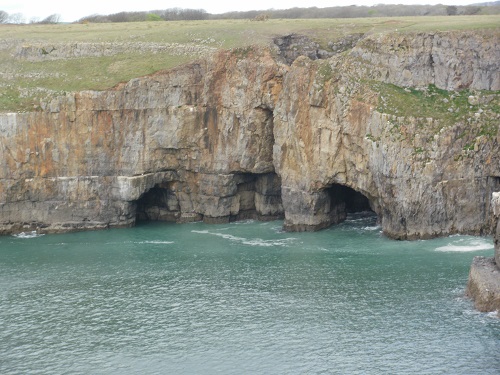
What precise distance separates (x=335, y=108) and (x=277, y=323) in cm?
2286

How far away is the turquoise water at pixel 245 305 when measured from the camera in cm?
3822

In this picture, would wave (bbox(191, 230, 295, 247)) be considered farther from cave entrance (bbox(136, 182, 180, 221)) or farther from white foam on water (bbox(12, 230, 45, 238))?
white foam on water (bbox(12, 230, 45, 238))

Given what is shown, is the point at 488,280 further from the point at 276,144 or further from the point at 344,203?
the point at 276,144

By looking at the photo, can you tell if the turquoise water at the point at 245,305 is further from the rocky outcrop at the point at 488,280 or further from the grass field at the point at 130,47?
the grass field at the point at 130,47

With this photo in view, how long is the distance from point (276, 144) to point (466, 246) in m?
17.1

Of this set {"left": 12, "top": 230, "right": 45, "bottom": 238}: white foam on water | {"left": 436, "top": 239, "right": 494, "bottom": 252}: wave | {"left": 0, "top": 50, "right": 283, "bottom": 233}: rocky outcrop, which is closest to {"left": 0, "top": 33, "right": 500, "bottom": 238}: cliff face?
{"left": 0, "top": 50, "right": 283, "bottom": 233}: rocky outcrop

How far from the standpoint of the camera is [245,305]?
45.9m

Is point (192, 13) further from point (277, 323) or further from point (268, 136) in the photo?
point (277, 323)

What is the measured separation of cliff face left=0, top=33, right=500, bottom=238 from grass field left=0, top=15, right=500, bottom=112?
198 cm

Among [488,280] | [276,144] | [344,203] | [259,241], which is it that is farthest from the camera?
[344,203]

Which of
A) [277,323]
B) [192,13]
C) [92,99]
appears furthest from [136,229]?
[192,13]

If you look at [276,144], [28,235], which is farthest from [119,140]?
[276,144]

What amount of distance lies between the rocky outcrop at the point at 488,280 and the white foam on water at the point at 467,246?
8.66m

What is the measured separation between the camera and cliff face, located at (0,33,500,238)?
5762 cm
